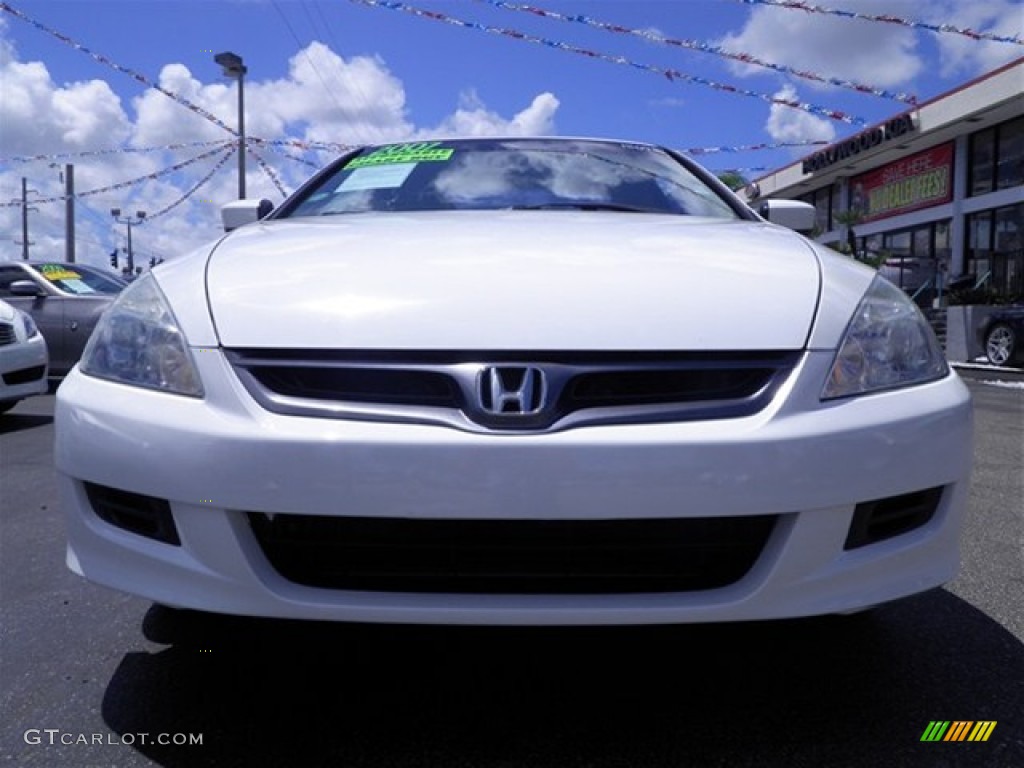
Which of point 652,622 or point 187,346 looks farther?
point 187,346

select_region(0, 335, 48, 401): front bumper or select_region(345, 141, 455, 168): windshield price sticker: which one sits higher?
select_region(345, 141, 455, 168): windshield price sticker

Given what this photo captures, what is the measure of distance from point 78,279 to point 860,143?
19.5m

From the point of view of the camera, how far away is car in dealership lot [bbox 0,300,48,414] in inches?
239

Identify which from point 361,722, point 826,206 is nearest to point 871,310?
point 361,722

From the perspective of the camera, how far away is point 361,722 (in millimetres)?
1801

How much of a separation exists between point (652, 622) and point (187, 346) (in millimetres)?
993

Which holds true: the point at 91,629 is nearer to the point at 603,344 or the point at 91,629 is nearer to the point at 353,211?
the point at 353,211

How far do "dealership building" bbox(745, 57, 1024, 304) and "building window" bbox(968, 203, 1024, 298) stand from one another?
2 cm

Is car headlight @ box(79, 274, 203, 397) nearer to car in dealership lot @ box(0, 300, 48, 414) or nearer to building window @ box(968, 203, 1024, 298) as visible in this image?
car in dealership lot @ box(0, 300, 48, 414)

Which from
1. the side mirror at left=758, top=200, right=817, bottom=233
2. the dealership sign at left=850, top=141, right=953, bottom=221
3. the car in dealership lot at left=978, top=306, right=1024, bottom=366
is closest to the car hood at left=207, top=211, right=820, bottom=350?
the side mirror at left=758, top=200, right=817, bottom=233

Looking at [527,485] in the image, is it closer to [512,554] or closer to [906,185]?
[512,554]

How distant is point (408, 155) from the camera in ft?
10.2

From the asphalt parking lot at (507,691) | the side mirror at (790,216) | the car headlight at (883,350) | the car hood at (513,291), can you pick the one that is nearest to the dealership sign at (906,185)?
the side mirror at (790,216)

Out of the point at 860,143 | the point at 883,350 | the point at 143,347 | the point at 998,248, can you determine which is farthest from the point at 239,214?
the point at 860,143
